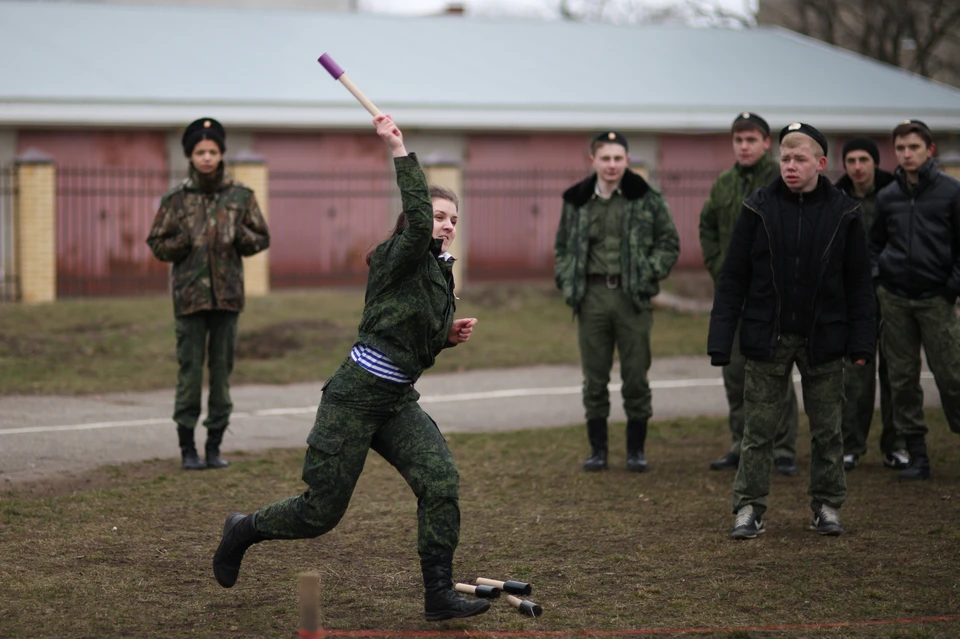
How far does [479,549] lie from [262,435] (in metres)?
3.98

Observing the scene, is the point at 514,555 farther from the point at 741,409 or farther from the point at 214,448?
the point at 214,448

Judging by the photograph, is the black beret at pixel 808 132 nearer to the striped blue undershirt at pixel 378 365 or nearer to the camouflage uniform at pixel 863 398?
the camouflage uniform at pixel 863 398

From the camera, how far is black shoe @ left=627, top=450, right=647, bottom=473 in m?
8.40

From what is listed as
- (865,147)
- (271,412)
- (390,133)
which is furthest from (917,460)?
(271,412)

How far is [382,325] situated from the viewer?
493 cm

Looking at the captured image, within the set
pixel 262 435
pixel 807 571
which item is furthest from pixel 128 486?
pixel 807 571

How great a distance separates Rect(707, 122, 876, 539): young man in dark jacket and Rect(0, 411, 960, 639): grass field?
1.31ft

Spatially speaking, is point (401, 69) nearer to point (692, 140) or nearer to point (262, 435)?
point (692, 140)

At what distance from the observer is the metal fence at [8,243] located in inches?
792

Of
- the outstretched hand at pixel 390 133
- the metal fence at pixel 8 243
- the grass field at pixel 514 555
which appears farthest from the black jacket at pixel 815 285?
the metal fence at pixel 8 243

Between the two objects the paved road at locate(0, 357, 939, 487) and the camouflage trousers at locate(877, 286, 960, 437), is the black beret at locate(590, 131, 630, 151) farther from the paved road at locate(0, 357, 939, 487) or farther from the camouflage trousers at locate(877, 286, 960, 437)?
the paved road at locate(0, 357, 939, 487)

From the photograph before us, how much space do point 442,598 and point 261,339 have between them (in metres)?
10.7

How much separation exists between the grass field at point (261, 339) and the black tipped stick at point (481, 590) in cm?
775

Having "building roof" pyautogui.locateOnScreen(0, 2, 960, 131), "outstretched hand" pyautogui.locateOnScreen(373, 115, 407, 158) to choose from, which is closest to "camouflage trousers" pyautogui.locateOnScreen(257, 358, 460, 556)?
"outstretched hand" pyautogui.locateOnScreen(373, 115, 407, 158)
